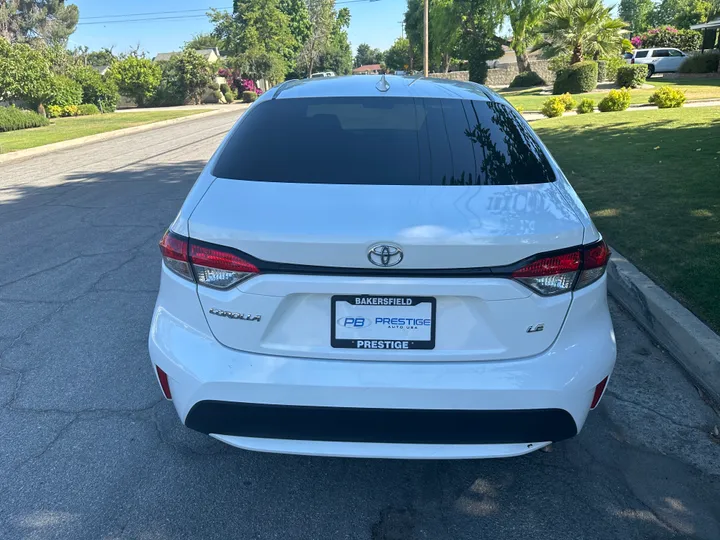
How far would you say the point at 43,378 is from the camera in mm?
3592

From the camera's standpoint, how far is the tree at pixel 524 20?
1548 inches

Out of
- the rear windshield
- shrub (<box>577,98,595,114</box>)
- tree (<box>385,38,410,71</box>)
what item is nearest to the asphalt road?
the rear windshield

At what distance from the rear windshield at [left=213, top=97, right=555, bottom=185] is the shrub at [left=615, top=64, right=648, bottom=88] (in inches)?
1125

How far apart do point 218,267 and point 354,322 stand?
21.6 inches

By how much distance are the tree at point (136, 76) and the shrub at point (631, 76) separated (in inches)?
1336

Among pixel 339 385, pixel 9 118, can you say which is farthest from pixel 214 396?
→ pixel 9 118

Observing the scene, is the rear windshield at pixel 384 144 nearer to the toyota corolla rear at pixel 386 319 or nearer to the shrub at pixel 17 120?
the toyota corolla rear at pixel 386 319

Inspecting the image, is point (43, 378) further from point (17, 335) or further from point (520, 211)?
point (520, 211)

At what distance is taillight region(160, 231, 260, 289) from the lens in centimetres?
211

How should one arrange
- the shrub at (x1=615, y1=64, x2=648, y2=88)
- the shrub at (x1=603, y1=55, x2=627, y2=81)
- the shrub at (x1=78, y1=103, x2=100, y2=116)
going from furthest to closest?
1. the shrub at (x1=78, y1=103, x2=100, y2=116)
2. the shrub at (x1=603, y1=55, x2=627, y2=81)
3. the shrub at (x1=615, y1=64, x2=648, y2=88)

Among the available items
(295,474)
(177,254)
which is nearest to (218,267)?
(177,254)

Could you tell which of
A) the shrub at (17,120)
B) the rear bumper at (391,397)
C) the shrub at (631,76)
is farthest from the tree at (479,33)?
the rear bumper at (391,397)

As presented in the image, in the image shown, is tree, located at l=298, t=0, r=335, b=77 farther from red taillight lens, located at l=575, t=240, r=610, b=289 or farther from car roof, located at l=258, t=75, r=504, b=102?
red taillight lens, located at l=575, t=240, r=610, b=289

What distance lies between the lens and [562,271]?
2131 mm
